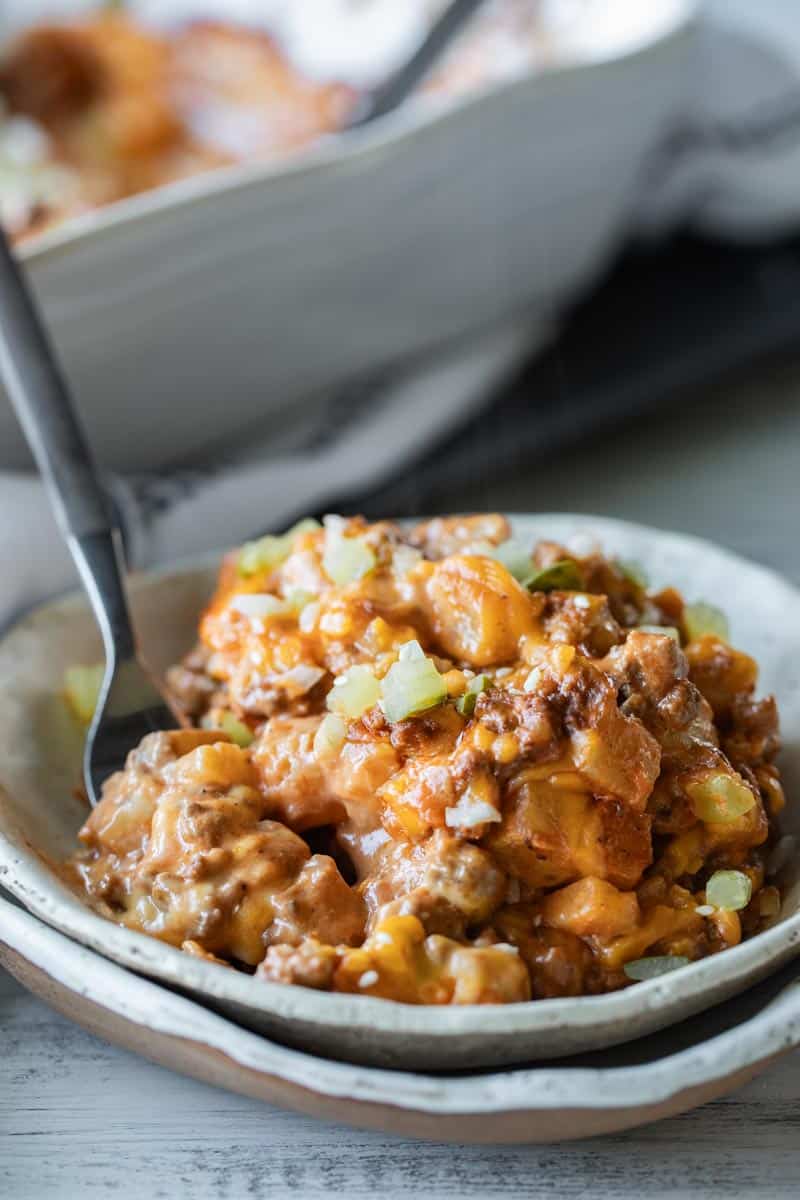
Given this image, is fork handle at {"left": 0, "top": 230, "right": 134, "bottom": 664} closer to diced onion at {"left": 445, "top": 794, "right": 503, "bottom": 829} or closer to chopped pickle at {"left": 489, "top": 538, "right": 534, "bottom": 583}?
chopped pickle at {"left": 489, "top": 538, "right": 534, "bottom": 583}

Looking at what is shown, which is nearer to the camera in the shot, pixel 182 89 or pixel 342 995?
pixel 342 995

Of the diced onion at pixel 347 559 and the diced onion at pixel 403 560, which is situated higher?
the diced onion at pixel 347 559

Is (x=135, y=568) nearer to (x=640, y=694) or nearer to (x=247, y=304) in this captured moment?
(x=247, y=304)

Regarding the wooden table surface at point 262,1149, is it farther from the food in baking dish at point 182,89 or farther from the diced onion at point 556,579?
the food in baking dish at point 182,89

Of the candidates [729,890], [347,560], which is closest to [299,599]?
[347,560]

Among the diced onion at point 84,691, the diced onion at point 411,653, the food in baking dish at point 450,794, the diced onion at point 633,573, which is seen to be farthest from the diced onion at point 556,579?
the diced onion at point 84,691

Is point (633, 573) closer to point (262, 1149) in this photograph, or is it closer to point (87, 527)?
point (87, 527)

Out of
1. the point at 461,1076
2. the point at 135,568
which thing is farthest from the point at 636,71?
the point at 461,1076
